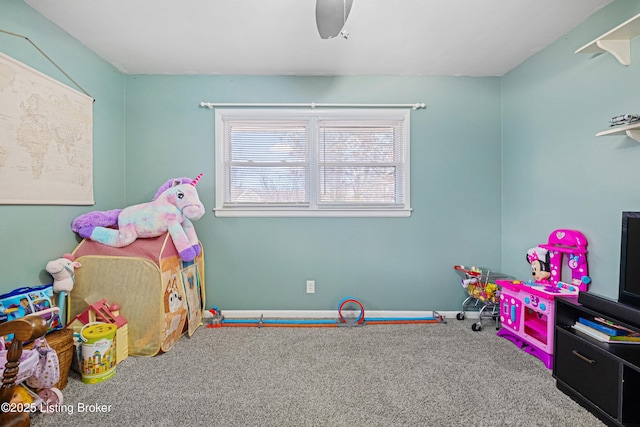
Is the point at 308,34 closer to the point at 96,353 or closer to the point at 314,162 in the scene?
the point at 314,162

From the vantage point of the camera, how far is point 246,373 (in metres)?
1.82

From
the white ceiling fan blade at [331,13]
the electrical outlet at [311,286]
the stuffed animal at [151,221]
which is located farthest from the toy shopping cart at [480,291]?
the stuffed animal at [151,221]

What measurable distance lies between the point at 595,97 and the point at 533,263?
4.07ft

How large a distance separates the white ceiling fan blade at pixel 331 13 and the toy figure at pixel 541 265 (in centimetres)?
222

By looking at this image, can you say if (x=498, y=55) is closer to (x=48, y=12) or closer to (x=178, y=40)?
(x=178, y=40)

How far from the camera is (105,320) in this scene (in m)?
1.87

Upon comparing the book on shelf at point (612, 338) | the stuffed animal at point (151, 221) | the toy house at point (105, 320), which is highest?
the stuffed animal at point (151, 221)

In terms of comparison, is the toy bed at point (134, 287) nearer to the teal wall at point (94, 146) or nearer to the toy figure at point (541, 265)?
the teal wall at point (94, 146)

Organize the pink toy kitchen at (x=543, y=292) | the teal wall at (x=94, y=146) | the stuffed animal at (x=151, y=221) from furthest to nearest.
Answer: the stuffed animal at (x=151, y=221), the pink toy kitchen at (x=543, y=292), the teal wall at (x=94, y=146)

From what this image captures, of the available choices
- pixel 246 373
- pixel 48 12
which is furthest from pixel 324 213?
pixel 48 12

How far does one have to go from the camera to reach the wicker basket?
160cm

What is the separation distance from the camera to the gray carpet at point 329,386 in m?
1.44

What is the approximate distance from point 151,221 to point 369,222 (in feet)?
6.28

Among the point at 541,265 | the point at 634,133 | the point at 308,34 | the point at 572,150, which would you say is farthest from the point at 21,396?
the point at 572,150
